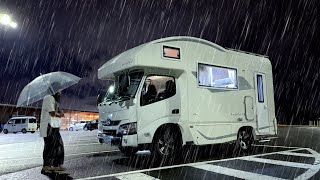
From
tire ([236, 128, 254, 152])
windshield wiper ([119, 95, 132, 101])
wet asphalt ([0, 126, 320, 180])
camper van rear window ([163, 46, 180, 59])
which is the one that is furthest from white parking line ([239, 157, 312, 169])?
windshield wiper ([119, 95, 132, 101])

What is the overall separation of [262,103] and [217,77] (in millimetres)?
2483

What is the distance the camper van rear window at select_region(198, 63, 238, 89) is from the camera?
340 inches

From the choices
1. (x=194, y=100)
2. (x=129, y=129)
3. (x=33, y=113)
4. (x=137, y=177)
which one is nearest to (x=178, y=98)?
(x=194, y=100)

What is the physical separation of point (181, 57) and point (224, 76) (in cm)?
191

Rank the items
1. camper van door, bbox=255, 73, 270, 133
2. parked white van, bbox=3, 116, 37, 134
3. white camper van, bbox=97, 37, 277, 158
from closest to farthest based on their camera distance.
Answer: white camper van, bbox=97, 37, 277, 158 < camper van door, bbox=255, 73, 270, 133 < parked white van, bbox=3, 116, 37, 134

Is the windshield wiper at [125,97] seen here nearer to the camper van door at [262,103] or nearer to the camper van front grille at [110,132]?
the camper van front grille at [110,132]

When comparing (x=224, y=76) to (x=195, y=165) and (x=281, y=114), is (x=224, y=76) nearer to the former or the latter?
(x=195, y=165)

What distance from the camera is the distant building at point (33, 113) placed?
47.2m

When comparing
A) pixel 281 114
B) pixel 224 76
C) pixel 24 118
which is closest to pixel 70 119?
pixel 24 118

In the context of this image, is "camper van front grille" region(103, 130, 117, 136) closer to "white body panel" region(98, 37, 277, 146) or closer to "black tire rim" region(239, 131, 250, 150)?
"white body panel" region(98, 37, 277, 146)

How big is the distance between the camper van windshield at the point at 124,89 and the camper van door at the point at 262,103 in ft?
16.3

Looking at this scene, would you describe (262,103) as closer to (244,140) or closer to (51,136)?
(244,140)

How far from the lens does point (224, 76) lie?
30.3 ft

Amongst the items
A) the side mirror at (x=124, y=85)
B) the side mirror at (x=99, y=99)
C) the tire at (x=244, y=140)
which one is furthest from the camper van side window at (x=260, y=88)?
the side mirror at (x=99, y=99)
